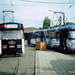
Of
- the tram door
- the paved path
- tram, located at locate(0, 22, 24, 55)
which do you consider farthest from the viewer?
the tram door

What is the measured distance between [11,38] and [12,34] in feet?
1.17

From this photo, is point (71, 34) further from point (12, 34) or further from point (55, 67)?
point (55, 67)

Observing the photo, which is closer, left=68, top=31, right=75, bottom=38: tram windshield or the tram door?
left=68, top=31, right=75, bottom=38: tram windshield

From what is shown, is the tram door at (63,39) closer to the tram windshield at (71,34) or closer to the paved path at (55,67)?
the tram windshield at (71,34)

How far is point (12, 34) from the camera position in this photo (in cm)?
1466

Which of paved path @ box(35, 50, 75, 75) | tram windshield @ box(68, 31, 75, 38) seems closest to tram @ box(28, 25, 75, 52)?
tram windshield @ box(68, 31, 75, 38)

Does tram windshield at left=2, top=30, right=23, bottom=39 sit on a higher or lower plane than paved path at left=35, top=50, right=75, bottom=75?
higher

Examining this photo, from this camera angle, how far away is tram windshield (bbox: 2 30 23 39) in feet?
47.8

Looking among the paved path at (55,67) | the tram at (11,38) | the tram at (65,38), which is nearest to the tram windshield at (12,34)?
the tram at (11,38)

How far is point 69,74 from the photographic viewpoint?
25.0 feet

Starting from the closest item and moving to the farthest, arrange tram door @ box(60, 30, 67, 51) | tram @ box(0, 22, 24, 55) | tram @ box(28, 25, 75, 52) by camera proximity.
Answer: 1. tram @ box(0, 22, 24, 55)
2. tram @ box(28, 25, 75, 52)
3. tram door @ box(60, 30, 67, 51)

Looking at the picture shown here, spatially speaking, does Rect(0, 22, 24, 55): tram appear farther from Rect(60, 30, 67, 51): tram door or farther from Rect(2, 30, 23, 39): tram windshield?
Rect(60, 30, 67, 51): tram door

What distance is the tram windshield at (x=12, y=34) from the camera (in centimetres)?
1457

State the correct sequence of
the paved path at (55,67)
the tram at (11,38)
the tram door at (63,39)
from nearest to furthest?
the paved path at (55,67), the tram at (11,38), the tram door at (63,39)
